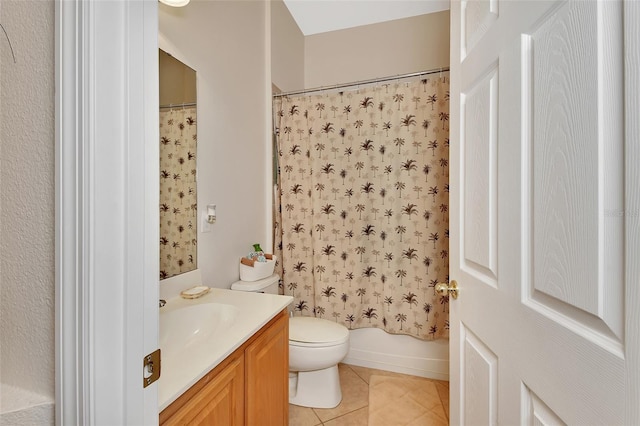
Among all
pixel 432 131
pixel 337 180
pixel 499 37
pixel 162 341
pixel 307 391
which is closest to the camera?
pixel 499 37

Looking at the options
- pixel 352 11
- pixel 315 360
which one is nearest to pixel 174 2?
pixel 352 11

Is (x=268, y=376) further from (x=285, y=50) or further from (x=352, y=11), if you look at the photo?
(x=352, y=11)

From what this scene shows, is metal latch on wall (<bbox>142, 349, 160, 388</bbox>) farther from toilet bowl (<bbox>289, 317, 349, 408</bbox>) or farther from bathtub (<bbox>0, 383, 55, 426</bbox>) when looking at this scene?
toilet bowl (<bbox>289, 317, 349, 408</bbox>)

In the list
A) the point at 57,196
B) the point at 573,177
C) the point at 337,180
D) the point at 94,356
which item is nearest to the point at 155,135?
the point at 57,196

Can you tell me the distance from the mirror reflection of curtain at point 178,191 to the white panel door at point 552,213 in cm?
118

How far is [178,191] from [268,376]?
0.88m

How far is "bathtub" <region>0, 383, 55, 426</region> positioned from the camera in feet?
1.35

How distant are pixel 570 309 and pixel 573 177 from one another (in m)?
0.23

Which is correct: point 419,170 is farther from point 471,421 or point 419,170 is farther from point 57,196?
point 57,196

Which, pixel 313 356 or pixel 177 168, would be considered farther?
pixel 313 356

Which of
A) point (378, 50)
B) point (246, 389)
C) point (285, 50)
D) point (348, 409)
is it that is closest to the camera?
point (246, 389)

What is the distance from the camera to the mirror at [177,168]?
1.29 metres

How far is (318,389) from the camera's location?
1741 mm

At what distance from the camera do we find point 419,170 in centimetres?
194
